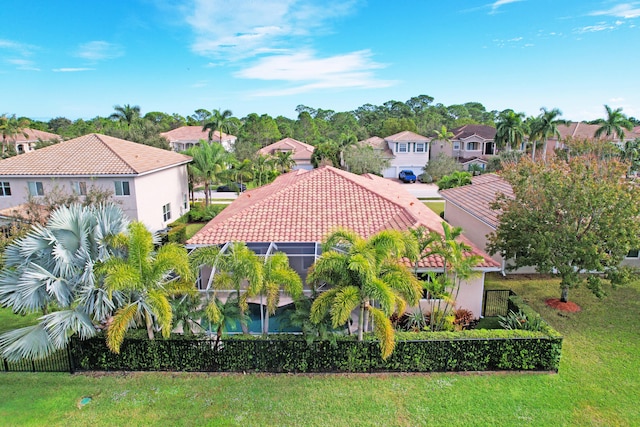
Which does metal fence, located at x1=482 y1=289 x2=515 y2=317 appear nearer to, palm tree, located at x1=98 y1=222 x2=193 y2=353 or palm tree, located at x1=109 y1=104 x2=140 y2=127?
palm tree, located at x1=98 y1=222 x2=193 y2=353

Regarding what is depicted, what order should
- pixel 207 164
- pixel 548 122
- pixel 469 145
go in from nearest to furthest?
1. pixel 207 164
2. pixel 548 122
3. pixel 469 145

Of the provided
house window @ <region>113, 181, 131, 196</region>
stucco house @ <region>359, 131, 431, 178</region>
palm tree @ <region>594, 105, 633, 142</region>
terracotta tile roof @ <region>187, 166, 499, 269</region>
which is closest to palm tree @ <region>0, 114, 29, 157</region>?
house window @ <region>113, 181, 131, 196</region>

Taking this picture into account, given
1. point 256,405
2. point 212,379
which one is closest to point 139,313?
point 212,379

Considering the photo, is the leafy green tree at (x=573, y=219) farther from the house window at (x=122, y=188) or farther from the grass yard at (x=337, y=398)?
the house window at (x=122, y=188)

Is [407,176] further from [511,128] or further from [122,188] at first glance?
[122,188]

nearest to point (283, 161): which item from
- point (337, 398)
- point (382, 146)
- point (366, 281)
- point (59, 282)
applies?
point (382, 146)
